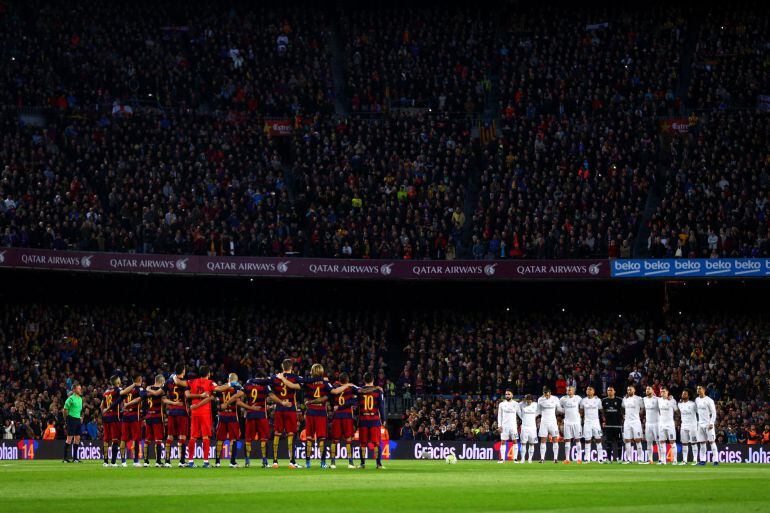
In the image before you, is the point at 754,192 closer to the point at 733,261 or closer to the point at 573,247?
the point at 733,261

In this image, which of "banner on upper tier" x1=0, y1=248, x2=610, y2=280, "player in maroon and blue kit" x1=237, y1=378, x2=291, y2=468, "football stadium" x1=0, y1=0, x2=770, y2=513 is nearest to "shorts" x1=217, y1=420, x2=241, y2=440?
"player in maroon and blue kit" x1=237, y1=378, x2=291, y2=468

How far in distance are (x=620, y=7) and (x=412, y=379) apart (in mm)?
26534

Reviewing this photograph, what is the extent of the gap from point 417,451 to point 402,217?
42.5ft

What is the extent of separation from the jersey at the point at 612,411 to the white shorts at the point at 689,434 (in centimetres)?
239

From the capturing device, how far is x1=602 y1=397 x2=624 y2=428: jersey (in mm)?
37375

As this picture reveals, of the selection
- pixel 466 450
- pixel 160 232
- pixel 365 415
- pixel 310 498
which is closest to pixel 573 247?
pixel 466 450

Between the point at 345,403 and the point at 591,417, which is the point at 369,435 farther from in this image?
the point at 591,417

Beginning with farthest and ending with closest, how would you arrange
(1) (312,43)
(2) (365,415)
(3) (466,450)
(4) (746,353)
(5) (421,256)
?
(1) (312,43)
(5) (421,256)
(4) (746,353)
(3) (466,450)
(2) (365,415)

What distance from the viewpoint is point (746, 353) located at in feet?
155

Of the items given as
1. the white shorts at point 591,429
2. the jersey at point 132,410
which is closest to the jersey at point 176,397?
the jersey at point 132,410

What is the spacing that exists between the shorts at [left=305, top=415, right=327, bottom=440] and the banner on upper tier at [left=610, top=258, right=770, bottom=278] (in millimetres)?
22925

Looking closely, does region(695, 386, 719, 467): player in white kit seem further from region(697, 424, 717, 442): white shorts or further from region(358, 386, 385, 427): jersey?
region(358, 386, 385, 427): jersey

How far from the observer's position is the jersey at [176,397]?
96.6ft

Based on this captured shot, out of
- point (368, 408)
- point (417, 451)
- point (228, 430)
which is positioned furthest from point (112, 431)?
point (417, 451)
